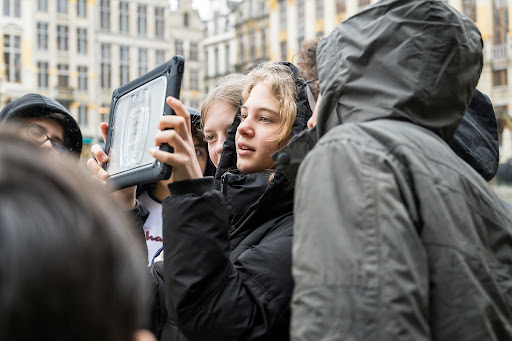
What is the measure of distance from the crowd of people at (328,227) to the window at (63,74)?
36218mm

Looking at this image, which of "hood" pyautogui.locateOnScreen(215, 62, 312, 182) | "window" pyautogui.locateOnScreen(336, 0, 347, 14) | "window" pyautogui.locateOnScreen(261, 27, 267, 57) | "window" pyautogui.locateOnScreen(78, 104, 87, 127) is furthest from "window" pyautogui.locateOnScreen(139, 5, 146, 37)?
"hood" pyautogui.locateOnScreen(215, 62, 312, 182)

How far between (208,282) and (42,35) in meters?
37.1

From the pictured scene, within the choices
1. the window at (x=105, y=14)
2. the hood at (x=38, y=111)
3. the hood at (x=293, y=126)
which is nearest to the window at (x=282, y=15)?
the window at (x=105, y=14)

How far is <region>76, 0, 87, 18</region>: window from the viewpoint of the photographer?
121ft

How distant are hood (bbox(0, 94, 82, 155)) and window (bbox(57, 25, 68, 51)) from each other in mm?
35498

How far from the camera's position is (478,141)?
197 centimetres

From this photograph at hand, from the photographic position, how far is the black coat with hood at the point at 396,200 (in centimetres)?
112

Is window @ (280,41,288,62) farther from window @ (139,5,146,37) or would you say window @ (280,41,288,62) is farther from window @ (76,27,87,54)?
window @ (76,27,87,54)

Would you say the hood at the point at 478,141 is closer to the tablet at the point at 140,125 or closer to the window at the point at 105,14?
the tablet at the point at 140,125

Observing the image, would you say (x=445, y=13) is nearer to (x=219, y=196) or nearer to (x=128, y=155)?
(x=219, y=196)

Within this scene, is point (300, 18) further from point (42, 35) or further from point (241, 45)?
point (42, 35)

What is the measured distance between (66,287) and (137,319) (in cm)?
11

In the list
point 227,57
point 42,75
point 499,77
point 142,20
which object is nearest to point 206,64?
point 227,57

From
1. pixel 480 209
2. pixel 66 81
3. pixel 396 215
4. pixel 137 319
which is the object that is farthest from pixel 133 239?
pixel 66 81
